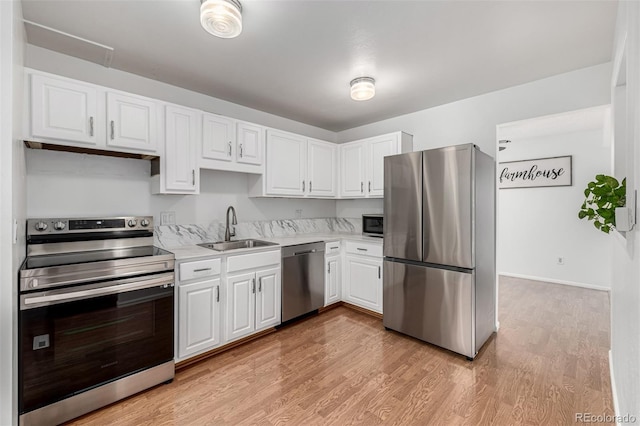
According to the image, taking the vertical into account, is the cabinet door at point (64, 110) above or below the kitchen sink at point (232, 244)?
above

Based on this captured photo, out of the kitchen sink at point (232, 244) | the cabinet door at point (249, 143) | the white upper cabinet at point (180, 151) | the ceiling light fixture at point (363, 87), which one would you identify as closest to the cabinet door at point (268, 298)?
the kitchen sink at point (232, 244)

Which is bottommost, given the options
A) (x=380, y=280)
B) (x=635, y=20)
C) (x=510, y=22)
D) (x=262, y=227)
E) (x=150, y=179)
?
(x=380, y=280)

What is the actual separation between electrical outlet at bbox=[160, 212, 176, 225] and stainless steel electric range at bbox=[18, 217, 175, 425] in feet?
1.39

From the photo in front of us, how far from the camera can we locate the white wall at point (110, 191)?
2.16m

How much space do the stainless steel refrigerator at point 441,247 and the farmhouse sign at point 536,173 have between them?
91.6 inches

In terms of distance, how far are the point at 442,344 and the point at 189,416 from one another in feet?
6.88

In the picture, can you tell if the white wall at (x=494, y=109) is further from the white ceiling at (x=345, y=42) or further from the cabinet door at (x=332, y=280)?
the cabinet door at (x=332, y=280)

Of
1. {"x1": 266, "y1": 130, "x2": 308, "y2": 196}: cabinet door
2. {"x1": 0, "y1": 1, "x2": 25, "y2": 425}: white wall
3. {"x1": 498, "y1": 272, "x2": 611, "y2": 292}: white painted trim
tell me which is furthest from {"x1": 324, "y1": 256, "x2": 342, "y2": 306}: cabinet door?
{"x1": 498, "y1": 272, "x2": 611, "y2": 292}: white painted trim

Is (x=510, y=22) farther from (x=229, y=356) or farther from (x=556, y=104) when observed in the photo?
(x=229, y=356)

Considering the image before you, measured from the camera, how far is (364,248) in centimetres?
343

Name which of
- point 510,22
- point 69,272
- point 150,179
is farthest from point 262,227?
point 510,22

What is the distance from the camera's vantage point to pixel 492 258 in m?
2.91

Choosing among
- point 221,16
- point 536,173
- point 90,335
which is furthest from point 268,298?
point 536,173

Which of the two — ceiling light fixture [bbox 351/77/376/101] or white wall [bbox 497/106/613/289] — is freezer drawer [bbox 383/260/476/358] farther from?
white wall [bbox 497/106/613/289]
